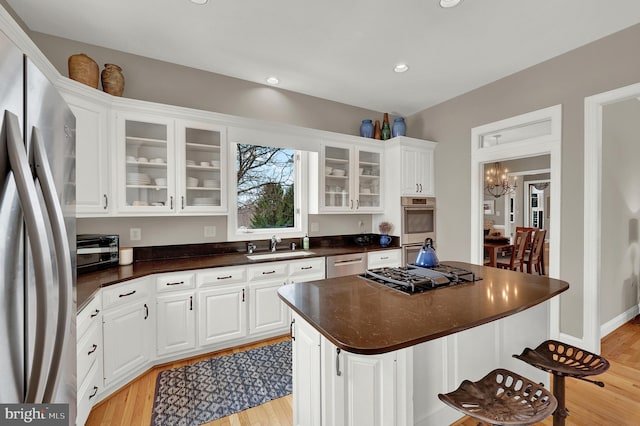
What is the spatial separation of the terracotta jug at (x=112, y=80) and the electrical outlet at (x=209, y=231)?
149 cm

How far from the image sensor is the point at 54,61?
2428 mm

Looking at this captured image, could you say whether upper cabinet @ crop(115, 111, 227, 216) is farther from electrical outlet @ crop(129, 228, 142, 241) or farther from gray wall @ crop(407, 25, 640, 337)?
gray wall @ crop(407, 25, 640, 337)

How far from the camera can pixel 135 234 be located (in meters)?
2.76

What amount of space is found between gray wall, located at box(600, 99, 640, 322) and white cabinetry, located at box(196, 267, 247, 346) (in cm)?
373

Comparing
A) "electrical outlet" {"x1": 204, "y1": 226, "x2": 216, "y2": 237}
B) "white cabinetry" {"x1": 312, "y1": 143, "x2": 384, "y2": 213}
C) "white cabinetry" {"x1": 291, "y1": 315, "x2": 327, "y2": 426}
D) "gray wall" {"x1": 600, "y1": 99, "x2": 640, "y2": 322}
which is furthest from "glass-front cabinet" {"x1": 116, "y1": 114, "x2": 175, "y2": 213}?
"gray wall" {"x1": 600, "y1": 99, "x2": 640, "y2": 322}

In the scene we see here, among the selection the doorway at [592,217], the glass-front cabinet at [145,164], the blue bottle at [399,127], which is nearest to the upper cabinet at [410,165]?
the blue bottle at [399,127]

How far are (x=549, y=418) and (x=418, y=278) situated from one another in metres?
1.38

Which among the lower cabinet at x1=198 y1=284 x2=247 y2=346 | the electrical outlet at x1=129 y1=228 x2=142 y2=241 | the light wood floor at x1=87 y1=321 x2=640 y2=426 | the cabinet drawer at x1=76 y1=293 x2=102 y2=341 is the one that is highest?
the electrical outlet at x1=129 y1=228 x2=142 y2=241

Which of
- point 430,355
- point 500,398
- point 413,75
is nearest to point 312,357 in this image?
point 430,355

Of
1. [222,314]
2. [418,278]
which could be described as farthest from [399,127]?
[222,314]

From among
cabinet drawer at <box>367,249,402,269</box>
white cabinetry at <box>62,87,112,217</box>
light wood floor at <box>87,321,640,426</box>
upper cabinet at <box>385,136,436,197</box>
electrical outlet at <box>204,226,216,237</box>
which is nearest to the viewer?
light wood floor at <box>87,321,640,426</box>

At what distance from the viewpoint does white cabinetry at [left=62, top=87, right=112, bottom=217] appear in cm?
215

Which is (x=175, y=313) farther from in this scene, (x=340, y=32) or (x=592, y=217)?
(x=592, y=217)

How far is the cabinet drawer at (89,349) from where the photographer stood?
165cm
